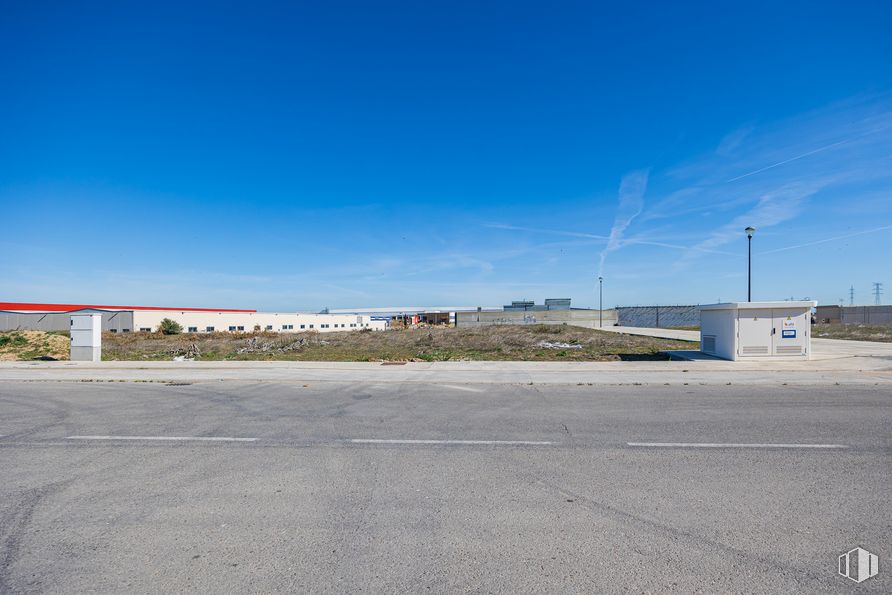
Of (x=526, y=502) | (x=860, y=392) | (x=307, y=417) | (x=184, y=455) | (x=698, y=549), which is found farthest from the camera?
(x=860, y=392)

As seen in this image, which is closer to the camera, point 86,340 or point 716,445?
point 716,445

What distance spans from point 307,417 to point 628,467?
232 inches

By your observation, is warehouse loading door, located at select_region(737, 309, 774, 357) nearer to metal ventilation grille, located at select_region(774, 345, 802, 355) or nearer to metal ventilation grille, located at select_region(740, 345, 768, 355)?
metal ventilation grille, located at select_region(740, 345, 768, 355)

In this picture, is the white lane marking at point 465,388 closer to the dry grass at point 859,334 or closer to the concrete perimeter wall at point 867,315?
the dry grass at point 859,334

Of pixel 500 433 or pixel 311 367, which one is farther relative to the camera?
pixel 311 367

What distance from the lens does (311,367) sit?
1645 cm

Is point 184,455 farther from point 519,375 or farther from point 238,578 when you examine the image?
point 519,375

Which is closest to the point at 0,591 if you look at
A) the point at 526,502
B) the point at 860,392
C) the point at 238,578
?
the point at 238,578

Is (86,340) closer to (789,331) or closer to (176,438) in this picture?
(176,438)

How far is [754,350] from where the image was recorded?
662 inches

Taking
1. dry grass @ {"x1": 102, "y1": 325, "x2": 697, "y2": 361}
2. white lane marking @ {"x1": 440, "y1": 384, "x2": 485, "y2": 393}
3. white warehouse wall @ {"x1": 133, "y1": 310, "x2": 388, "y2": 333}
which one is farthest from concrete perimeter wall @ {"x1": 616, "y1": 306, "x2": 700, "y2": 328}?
white lane marking @ {"x1": 440, "y1": 384, "x2": 485, "y2": 393}

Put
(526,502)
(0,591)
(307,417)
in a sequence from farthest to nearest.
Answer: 1. (307,417)
2. (526,502)
3. (0,591)

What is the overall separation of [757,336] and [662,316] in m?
50.1
